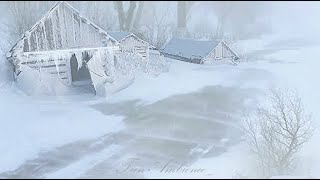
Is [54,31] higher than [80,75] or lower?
higher

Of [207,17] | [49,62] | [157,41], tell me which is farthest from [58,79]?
[207,17]

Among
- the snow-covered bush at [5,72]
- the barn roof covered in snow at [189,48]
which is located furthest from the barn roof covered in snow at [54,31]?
the barn roof covered in snow at [189,48]

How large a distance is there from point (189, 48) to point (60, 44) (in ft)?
41.1

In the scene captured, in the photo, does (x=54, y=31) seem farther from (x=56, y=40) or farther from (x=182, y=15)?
(x=182, y=15)

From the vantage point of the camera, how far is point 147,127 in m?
16.8

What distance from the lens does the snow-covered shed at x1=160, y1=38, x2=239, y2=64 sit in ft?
99.5

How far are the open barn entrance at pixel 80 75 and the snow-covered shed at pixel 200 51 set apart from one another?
9.22 m

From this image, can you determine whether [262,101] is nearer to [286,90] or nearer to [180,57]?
[286,90]

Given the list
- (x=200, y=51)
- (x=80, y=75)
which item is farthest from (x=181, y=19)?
(x=80, y=75)

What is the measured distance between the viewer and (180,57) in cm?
3191

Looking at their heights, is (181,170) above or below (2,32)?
below

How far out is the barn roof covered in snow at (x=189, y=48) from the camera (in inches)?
1206

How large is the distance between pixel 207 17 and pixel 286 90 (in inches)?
1760

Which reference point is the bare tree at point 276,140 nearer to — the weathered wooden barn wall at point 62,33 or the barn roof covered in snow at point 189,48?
the weathered wooden barn wall at point 62,33
